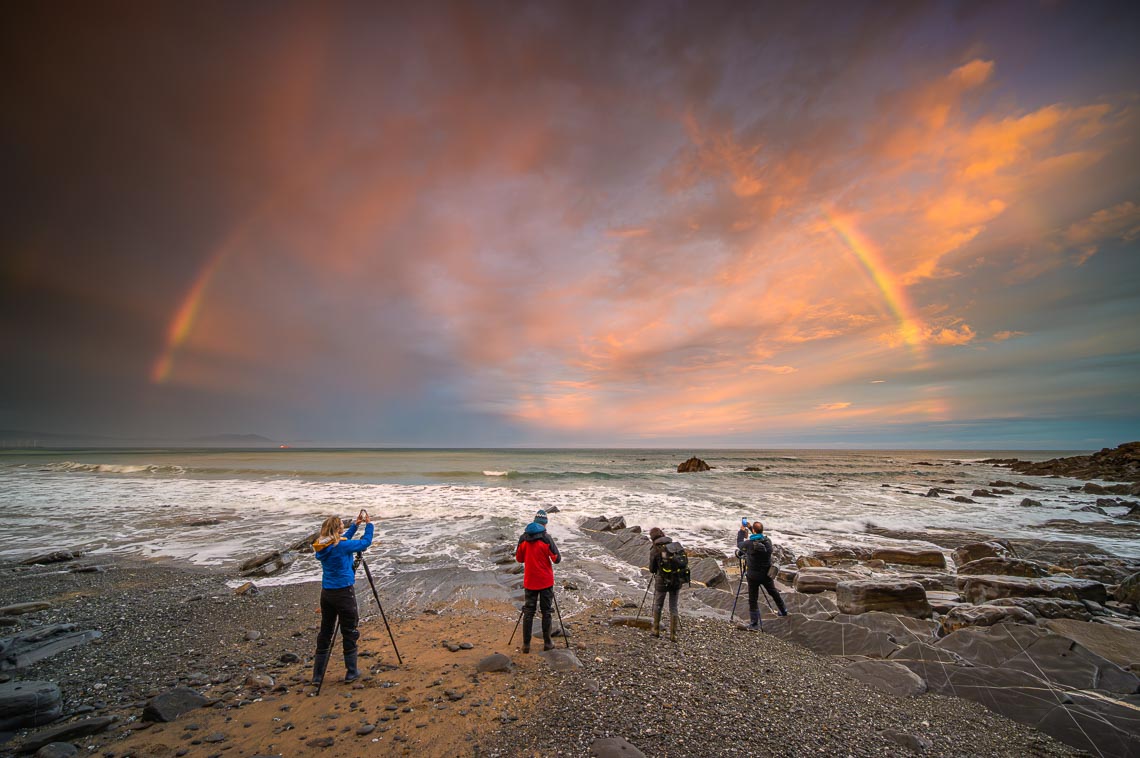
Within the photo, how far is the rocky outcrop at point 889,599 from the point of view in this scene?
34.1 feet

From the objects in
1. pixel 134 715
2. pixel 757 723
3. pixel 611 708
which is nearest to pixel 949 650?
pixel 757 723

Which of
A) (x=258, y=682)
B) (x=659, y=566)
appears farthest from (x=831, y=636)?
(x=258, y=682)

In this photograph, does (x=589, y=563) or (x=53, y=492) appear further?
(x=53, y=492)

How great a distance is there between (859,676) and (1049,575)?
12.0 metres

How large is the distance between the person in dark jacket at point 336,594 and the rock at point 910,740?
8.18 meters

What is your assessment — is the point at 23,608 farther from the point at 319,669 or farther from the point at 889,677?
the point at 889,677

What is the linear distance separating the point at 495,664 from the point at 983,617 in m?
11.3

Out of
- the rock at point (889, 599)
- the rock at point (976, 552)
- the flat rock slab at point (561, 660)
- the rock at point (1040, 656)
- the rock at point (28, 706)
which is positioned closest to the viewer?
the rock at point (28, 706)

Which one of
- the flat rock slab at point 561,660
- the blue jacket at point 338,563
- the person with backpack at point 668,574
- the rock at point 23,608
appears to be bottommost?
the rock at point 23,608

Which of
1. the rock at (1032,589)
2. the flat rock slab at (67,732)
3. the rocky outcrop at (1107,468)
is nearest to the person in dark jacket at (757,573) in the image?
the rock at (1032,589)

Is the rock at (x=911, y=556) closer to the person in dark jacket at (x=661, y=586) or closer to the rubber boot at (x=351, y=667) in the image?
the person in dark jacket at (x=661, y=586)

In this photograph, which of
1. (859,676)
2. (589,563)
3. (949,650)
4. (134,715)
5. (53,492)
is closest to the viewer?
(134,715)

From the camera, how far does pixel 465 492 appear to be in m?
33.9

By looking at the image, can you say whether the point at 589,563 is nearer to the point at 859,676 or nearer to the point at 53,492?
the point at 859,676
